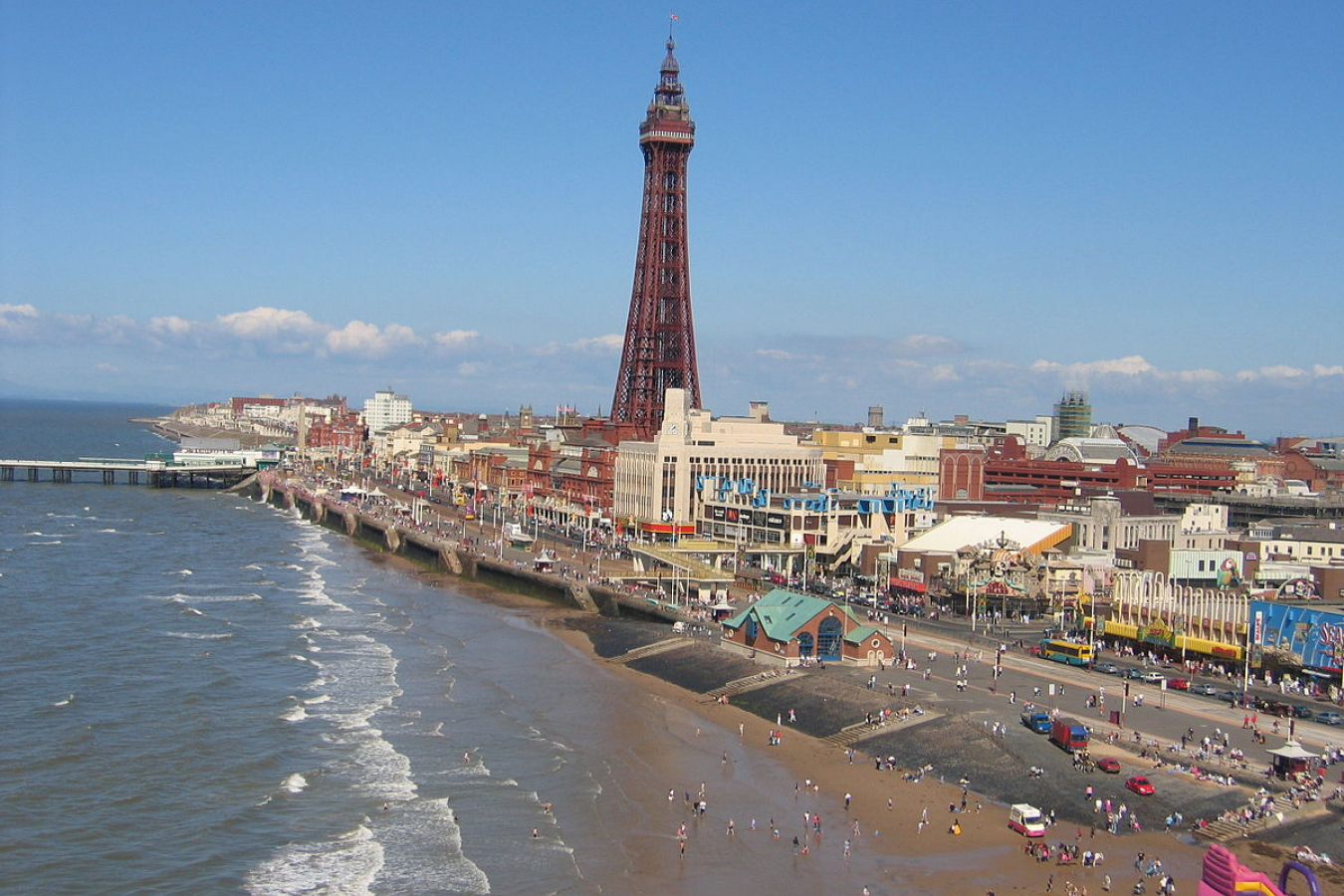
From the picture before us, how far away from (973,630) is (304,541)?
60.0 meters

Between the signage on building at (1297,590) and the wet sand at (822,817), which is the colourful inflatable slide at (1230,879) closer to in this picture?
the wet sand at (822,817)

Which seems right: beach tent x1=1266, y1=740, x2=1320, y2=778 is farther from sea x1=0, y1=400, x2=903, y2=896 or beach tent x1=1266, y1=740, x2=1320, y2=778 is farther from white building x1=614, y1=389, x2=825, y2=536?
white building x1=614, y1=389, x2=825, y2=536

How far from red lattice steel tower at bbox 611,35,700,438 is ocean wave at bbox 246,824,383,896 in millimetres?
85216

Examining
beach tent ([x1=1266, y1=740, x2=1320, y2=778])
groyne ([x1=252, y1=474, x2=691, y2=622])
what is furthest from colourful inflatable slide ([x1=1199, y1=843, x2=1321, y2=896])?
groyne ([x1=252, y1=474, x2=691, y2=622])

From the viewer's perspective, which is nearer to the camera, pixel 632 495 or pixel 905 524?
pixel 905 524

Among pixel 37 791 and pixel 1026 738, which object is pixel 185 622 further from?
pixel 1026 738

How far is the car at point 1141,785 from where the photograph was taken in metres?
37.5

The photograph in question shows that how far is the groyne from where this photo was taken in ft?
235

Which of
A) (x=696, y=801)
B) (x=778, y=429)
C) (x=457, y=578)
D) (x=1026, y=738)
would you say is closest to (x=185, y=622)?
(x=457, y=578)

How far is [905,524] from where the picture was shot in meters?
85.2

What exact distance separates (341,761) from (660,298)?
3261 inches

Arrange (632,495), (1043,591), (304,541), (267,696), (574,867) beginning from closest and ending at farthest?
(574,867)
(267,696)
(1043,591)
(632,495)
(304,541)

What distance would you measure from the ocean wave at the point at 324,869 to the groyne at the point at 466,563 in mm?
31327

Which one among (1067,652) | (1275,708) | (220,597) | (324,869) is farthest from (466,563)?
(324,869)
